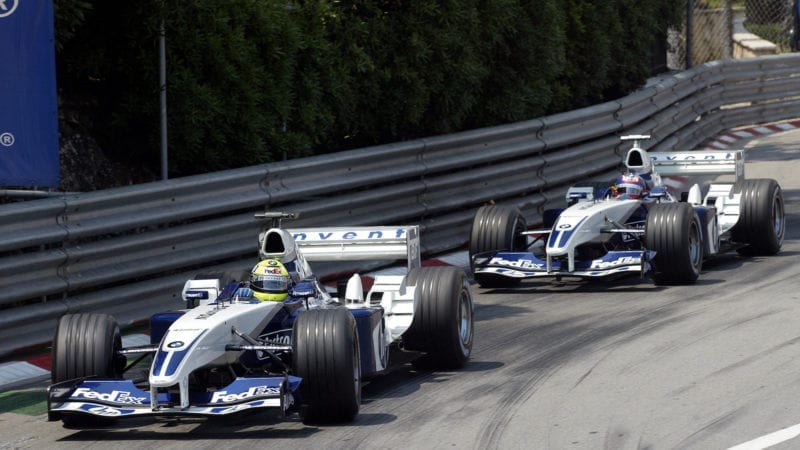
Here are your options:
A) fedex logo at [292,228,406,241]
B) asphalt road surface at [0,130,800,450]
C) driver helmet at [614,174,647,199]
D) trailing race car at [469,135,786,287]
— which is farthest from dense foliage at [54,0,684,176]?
asphalt road surface at [0,130,800,450]

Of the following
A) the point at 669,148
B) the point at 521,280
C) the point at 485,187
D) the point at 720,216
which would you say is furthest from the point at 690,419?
the point at 669,148

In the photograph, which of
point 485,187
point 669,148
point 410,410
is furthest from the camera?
point 669,148

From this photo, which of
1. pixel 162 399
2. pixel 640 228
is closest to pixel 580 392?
pixel 162 399

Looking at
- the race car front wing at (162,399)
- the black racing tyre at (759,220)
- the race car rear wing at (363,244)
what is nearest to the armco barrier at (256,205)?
the race car rear wing at (363,244)

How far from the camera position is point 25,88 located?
9930 millimetres

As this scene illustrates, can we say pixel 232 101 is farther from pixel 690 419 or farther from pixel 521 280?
pixel 690 419

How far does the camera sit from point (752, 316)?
1117 centimetres

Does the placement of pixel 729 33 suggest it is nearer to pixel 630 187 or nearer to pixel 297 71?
pixel 630 187

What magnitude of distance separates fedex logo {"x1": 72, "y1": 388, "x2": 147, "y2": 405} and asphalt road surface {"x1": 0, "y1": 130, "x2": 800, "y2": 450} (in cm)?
24

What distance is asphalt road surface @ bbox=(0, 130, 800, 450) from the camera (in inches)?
299

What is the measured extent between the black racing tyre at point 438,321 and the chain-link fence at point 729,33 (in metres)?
15.6

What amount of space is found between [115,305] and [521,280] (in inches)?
178

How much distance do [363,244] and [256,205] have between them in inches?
87.9

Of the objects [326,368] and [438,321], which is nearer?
[326,368]
